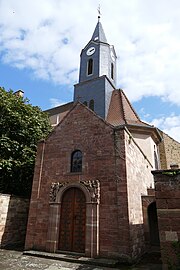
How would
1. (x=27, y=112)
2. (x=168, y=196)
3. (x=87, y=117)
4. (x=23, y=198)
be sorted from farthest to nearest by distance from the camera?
(x=27, y=112) → (x=23, y=198) → (x=87, y=117) → (x=168, y=196)

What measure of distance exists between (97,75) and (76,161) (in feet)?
47.0

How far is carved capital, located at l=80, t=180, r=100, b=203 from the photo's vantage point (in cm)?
924

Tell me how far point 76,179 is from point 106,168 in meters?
1.72

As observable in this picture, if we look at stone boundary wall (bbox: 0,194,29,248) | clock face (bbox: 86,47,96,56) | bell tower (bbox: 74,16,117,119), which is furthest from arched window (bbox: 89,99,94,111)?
stone boundary wall (bbox: 0,194,29,248)

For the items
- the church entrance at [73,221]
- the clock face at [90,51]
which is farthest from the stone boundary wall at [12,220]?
the clock face at [90,51]

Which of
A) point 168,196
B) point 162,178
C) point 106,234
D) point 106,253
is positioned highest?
point 162,178

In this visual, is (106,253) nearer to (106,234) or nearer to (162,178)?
(106,234)

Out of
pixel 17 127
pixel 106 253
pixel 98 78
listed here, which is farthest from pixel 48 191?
pixel 98 78

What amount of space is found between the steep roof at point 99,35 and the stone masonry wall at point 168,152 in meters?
Result: 14.0

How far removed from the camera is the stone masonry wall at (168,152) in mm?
21977

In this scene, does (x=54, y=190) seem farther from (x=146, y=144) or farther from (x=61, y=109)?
(x=61, y=109)

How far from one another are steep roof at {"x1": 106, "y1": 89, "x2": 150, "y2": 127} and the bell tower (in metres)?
0.63

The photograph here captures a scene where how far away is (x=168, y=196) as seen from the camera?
672cm

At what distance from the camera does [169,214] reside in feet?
21.5
